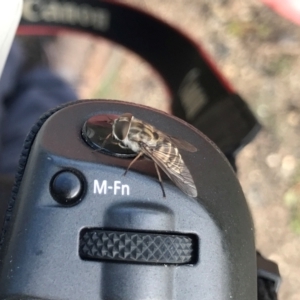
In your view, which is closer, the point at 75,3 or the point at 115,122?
the point at 115,122

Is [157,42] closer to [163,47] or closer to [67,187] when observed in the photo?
[163,47]

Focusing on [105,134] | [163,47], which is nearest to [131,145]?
[105,134]

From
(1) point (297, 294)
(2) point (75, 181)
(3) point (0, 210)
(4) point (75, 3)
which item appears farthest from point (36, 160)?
(1) point (297, 294)

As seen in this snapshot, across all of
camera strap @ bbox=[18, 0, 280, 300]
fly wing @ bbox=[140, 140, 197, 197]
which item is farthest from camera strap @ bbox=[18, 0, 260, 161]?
fly wing @ bbox=[140, 140, 197, 197]

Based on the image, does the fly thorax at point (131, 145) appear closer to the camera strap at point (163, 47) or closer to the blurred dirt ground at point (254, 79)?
the camera strap at point (163, 47)

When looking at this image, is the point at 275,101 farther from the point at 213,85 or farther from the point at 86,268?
the point at 86,268

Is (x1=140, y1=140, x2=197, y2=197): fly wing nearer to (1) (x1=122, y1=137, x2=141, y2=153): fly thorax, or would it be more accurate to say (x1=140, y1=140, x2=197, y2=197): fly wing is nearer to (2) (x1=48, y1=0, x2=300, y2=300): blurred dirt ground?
(1) (x1=122, y1=137, x2=141, y2=153): fly thorax
